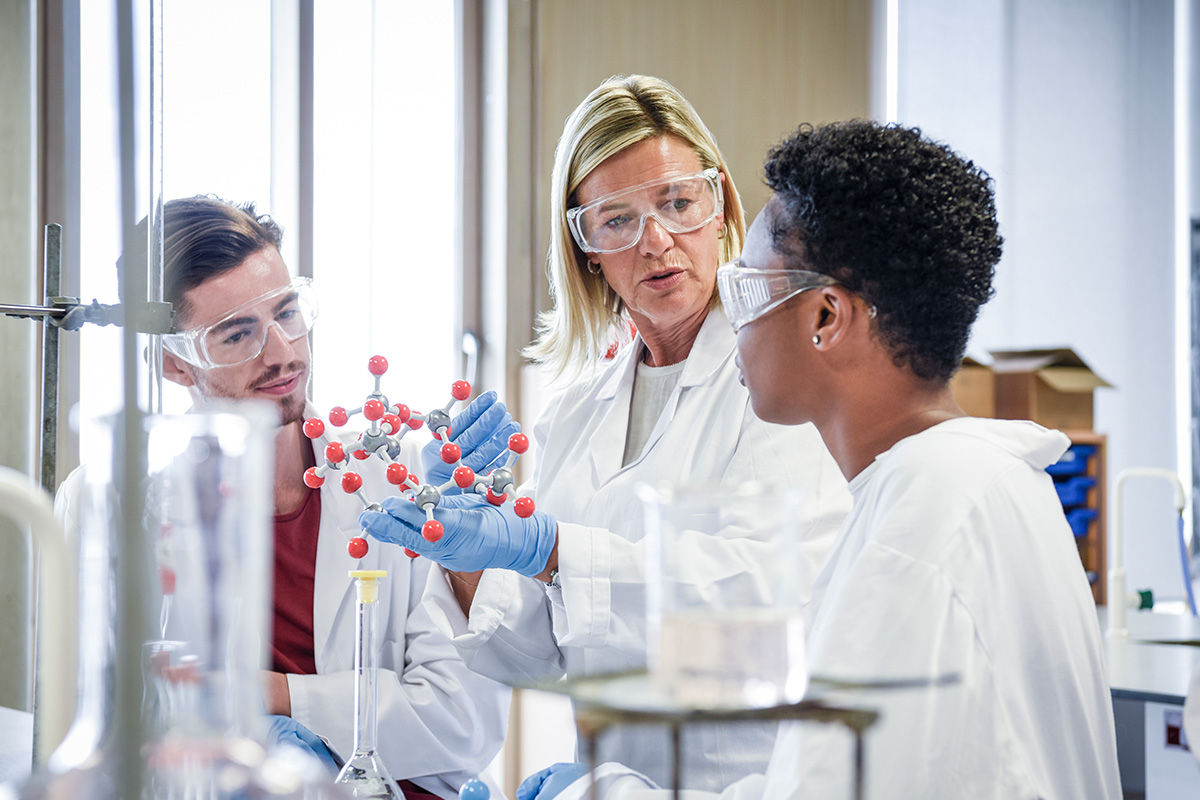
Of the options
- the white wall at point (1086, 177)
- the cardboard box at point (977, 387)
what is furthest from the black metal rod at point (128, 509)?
the white wall at point (1086, 177)

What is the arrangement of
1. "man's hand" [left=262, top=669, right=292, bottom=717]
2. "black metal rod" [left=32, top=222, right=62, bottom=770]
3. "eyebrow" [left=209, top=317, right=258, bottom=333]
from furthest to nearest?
"eyebrow" [left=209, top=317, right=258, bottom=333]
"man's hand" [left=262, top=669, right=292, bottom=717]
"black metal rod" [left=32, top=222, right=62, bottom=770]

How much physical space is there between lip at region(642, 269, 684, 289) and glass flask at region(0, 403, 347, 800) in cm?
127

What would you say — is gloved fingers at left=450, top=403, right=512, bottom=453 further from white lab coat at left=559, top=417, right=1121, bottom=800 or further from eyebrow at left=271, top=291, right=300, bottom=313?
white lab coat at left=559, top=417, right=1121, bottom=800

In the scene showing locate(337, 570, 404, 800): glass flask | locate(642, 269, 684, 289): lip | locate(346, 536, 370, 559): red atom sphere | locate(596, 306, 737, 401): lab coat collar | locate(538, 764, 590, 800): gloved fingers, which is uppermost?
locate(642, 269, 684, 289): lip

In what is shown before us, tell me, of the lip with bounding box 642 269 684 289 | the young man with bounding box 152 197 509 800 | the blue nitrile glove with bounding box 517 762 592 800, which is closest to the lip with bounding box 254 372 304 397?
the young man with bounding box 152 197 509 800

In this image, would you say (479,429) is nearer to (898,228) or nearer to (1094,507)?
(898,228)

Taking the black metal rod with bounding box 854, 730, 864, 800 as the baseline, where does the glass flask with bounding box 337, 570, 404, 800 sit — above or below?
below

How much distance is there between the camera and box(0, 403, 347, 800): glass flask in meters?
0.46

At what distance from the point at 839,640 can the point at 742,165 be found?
3.43 metres

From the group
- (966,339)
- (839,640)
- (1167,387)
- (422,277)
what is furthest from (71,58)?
(1167,387)

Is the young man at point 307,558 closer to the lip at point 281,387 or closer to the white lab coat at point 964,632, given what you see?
the lip at point 281,387

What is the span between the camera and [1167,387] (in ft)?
15.4

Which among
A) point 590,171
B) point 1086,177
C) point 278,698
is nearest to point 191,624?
point 278,698

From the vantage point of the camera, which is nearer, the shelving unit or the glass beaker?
the glass beaker
